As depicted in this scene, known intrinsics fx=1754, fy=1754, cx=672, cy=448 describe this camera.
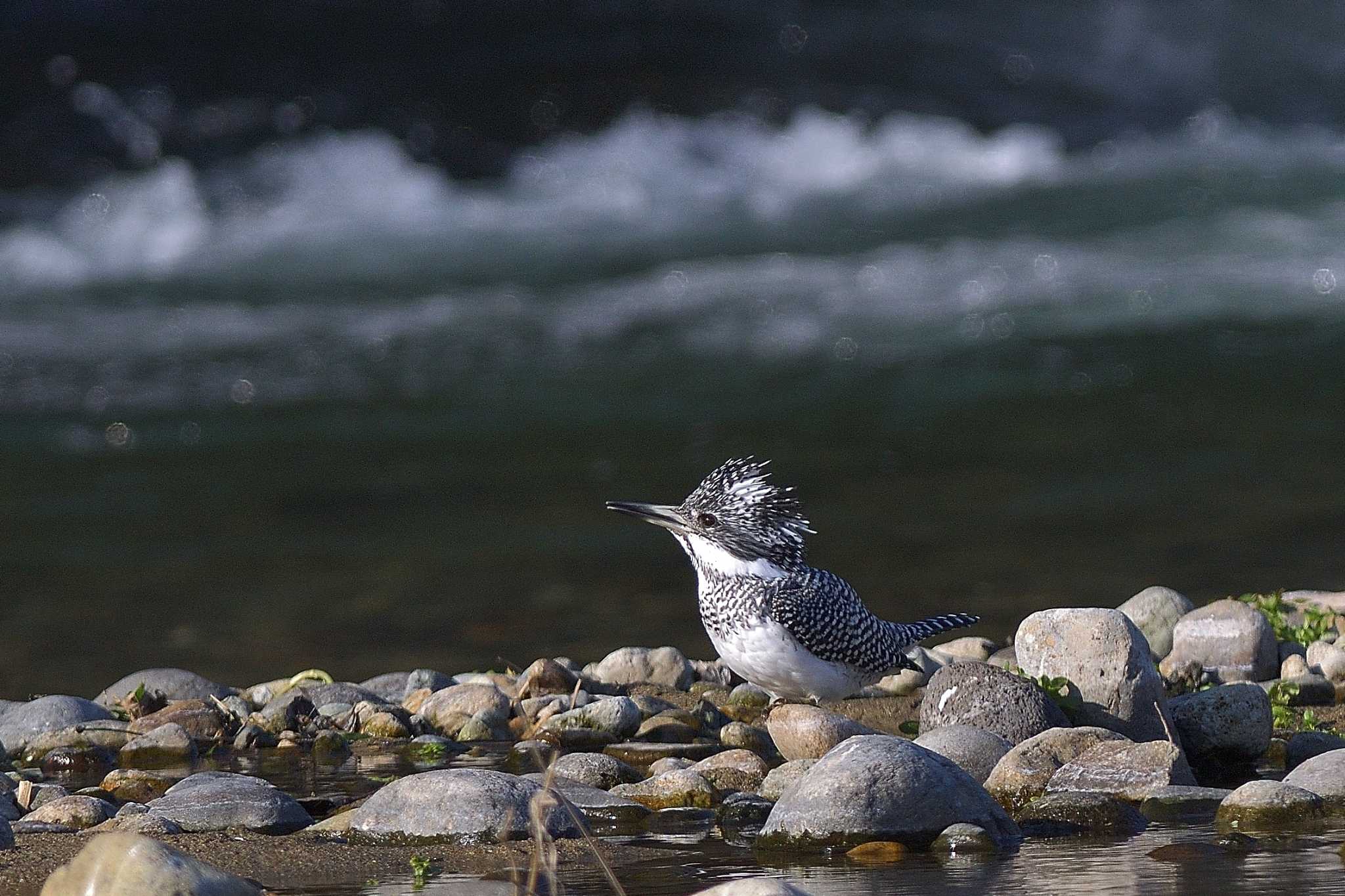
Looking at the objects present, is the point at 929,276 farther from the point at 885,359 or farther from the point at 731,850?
the point at 731,850

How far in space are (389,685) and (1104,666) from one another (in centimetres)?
459

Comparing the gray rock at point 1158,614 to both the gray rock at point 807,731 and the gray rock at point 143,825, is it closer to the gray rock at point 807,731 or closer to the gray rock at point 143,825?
the gray rock at point 807,731

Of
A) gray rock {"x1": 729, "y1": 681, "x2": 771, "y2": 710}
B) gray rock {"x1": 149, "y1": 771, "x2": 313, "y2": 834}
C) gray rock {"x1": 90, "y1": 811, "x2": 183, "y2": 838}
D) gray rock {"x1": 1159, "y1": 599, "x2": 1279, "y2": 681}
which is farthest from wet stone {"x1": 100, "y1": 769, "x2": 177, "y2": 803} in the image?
gray rock {"x1": 1159, "y1": 599, "x2": 1279, "y2": 681}

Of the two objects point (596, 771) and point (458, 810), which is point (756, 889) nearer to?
point (458, 810)

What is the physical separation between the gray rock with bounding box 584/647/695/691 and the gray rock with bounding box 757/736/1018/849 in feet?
13.2

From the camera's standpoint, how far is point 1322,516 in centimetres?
1616

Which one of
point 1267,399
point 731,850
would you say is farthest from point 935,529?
point 731,850

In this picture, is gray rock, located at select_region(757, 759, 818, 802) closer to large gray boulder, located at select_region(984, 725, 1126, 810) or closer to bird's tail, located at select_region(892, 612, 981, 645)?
large gray boulder, located at select_region(984, 725, 1126, 810)

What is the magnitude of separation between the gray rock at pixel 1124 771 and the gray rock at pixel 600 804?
5.38 ft

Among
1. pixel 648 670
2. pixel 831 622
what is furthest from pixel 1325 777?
pixel 648 670

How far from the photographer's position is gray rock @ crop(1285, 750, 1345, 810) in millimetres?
6559

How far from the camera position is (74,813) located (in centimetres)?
680

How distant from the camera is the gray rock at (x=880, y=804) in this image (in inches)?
245

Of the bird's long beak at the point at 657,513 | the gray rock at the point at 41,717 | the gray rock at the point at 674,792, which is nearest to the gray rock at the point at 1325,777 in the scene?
the gray rock at the point at 674,792
